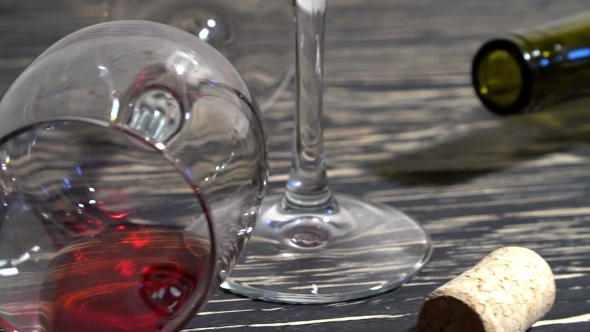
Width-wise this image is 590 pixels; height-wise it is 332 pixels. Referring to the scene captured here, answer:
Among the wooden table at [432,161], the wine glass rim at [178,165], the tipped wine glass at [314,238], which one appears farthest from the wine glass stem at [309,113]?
the wine glass rim at [178,165]

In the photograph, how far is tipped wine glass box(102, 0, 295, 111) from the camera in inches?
26.6

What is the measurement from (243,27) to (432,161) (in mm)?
277

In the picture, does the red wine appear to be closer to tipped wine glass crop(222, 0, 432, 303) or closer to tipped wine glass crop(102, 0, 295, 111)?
tipped wine glass crop(222, 0, 432, 303)

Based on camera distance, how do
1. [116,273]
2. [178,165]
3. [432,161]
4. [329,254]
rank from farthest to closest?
1. [432,161]
2. [329,254]
3. [116,273]
4. [178,165]

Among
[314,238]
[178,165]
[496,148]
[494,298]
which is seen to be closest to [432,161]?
[496,148]

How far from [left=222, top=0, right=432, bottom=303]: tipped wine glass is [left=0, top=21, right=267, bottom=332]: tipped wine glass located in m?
0.10

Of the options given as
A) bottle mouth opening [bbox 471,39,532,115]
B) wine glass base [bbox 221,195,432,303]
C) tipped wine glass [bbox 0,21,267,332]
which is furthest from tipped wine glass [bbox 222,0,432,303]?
bottle mouth opening [bbox 471,39,532,115]

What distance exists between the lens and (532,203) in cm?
75

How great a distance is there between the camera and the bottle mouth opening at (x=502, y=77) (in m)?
0.89

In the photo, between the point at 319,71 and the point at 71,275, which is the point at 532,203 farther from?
the point at 71,275

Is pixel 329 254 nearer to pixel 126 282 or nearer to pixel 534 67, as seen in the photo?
pixel 126 282

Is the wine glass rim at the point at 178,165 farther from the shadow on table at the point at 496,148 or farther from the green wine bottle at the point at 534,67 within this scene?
the green wine bottle at the point at 534,67

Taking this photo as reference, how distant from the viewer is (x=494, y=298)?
1.61 ft

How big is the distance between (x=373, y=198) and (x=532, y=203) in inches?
5.7
